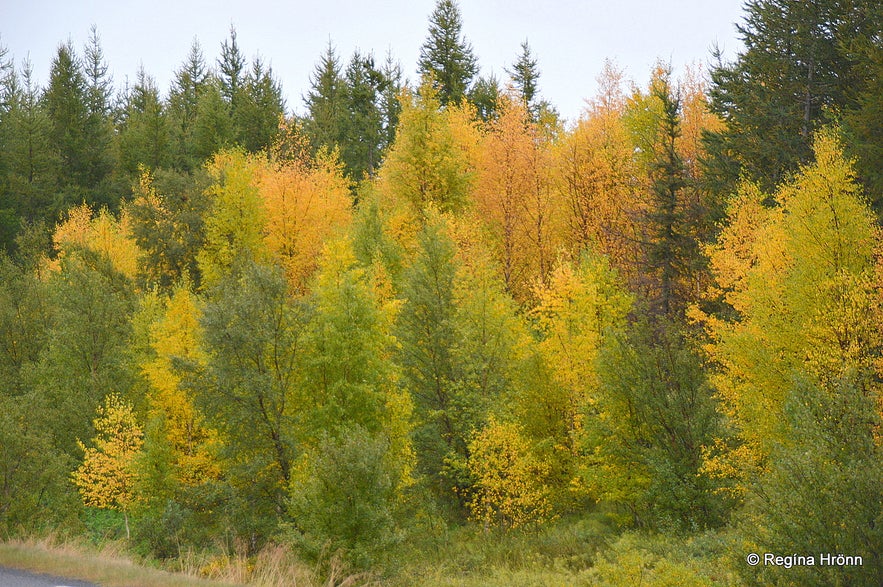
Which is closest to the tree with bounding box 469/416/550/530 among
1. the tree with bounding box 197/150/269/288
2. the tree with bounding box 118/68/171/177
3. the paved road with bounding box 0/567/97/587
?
the paved road with bounding box 0/567/97/587

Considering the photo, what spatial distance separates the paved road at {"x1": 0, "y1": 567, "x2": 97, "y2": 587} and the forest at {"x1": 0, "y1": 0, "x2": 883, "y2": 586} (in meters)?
4.77

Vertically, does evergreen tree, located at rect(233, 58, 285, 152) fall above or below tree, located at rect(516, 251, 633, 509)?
above

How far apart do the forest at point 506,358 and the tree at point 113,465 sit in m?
0.19

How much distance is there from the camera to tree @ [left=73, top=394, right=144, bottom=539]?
31.7 metres

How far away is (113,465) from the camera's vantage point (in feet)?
106

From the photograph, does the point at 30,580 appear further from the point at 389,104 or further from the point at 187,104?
the point at 187,104

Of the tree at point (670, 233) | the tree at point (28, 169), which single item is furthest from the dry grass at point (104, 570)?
the tree at point (28, 169)

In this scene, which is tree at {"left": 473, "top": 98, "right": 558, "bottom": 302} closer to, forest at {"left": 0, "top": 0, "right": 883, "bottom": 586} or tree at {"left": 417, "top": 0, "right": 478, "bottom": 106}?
forest at {"left": 0, "top": 0, "right": 883, "bottom": 586}

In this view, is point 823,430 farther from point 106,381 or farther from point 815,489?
point 106,381

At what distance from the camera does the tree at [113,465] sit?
31.7 metres

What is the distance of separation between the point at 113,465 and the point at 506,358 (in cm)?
1769

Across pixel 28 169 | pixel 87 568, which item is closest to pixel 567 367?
pixel 87 568

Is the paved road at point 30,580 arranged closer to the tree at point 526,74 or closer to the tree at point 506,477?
the tree at point 506,477

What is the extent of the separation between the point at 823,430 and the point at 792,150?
16.4 m
